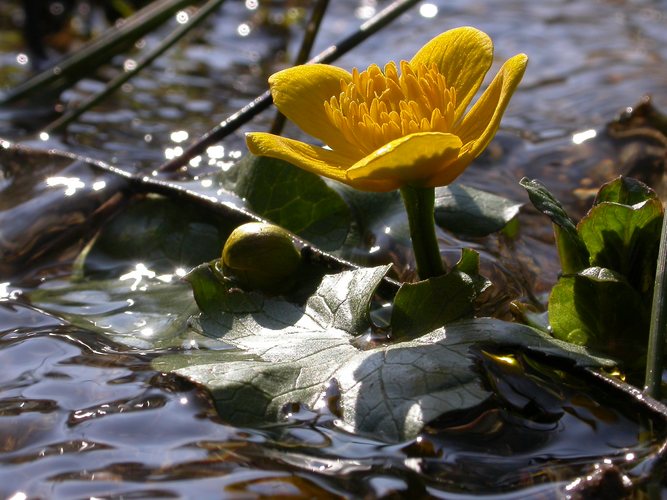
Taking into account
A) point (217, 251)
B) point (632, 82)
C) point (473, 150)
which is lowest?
point (632, 82)

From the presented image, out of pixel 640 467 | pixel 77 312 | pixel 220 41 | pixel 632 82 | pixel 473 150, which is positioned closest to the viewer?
pixel 640 467

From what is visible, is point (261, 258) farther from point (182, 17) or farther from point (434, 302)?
point (182, 17)

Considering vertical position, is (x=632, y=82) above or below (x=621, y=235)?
below

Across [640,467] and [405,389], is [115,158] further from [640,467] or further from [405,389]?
[640,467]

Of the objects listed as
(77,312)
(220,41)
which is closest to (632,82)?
(220,41)

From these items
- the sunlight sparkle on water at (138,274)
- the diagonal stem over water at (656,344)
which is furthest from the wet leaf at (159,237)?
the diagonal stem over water at (656,344)

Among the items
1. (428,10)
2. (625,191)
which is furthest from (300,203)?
(428,10)

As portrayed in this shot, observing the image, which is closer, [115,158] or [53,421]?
[53,421]
